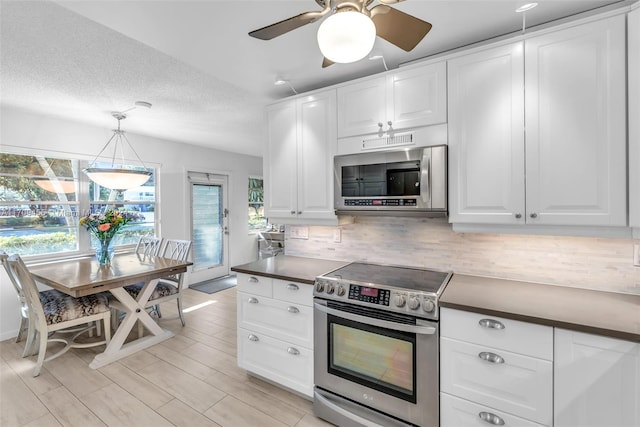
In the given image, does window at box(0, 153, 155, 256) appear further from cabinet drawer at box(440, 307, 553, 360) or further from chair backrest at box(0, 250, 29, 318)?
cabinet drawer at box(440, 307, 553, 360)

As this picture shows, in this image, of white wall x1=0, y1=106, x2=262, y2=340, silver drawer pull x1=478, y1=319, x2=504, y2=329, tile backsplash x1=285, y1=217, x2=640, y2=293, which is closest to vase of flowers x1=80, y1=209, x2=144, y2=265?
white wall x1=0, y1=106, x2=262, y2=340

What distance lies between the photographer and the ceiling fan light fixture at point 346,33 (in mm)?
998

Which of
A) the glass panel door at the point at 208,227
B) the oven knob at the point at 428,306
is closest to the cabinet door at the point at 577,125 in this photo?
the oven knob at the point at 428,306

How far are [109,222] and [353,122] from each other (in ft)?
9.24

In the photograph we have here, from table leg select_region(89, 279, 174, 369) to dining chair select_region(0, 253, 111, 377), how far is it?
136mm

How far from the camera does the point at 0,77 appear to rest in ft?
7.74

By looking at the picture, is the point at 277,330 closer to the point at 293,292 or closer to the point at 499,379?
the point at 293,292

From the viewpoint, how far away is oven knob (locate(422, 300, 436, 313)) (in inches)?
61.6

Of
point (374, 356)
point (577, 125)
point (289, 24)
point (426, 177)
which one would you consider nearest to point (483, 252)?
point (426, 177)

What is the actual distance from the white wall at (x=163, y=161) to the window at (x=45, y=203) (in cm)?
20

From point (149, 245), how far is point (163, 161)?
144 centimetres

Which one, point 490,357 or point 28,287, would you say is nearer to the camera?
point 490,357

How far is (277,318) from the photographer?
7.04 ft

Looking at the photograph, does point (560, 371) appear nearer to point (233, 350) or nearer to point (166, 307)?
point (233, 350)
